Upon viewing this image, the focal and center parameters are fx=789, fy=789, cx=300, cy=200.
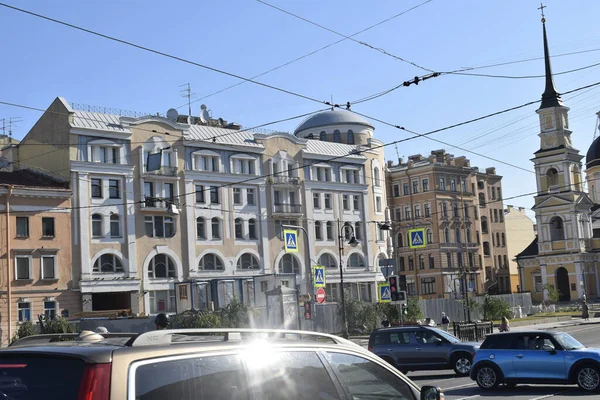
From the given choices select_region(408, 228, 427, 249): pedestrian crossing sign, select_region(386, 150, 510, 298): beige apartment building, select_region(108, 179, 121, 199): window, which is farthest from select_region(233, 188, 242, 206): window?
select_region(408, 228, 427, 249): pedestrian crossing sign

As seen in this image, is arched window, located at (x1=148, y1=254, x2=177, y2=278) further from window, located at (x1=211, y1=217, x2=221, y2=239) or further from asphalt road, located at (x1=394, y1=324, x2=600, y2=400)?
asphalt road, located at (x1=394, y1=324, x2=600, y2=400)

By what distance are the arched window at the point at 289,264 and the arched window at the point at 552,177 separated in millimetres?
32608

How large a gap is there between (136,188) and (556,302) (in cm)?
4628

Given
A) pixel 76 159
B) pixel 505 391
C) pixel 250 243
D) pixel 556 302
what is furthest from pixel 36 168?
pixel 556 302

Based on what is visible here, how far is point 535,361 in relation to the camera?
16969mm

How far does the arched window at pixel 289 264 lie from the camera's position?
63.9m

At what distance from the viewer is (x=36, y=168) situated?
54469 mm

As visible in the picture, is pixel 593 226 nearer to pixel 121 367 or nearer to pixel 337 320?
pixel 337 320

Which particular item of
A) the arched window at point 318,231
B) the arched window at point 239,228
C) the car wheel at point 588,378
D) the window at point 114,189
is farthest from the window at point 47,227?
the car wheel at point 588,378

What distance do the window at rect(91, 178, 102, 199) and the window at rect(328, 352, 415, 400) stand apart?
4993 cm

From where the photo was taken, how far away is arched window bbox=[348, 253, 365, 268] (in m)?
69.4

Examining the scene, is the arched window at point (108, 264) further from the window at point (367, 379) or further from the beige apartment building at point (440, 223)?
the window at point (367, 379)

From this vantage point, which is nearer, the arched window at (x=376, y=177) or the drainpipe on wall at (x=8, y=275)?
the drainpipe on wall at (x=8, y=275)

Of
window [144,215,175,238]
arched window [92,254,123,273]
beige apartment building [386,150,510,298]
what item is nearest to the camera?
arched window [92,254,123,273]
